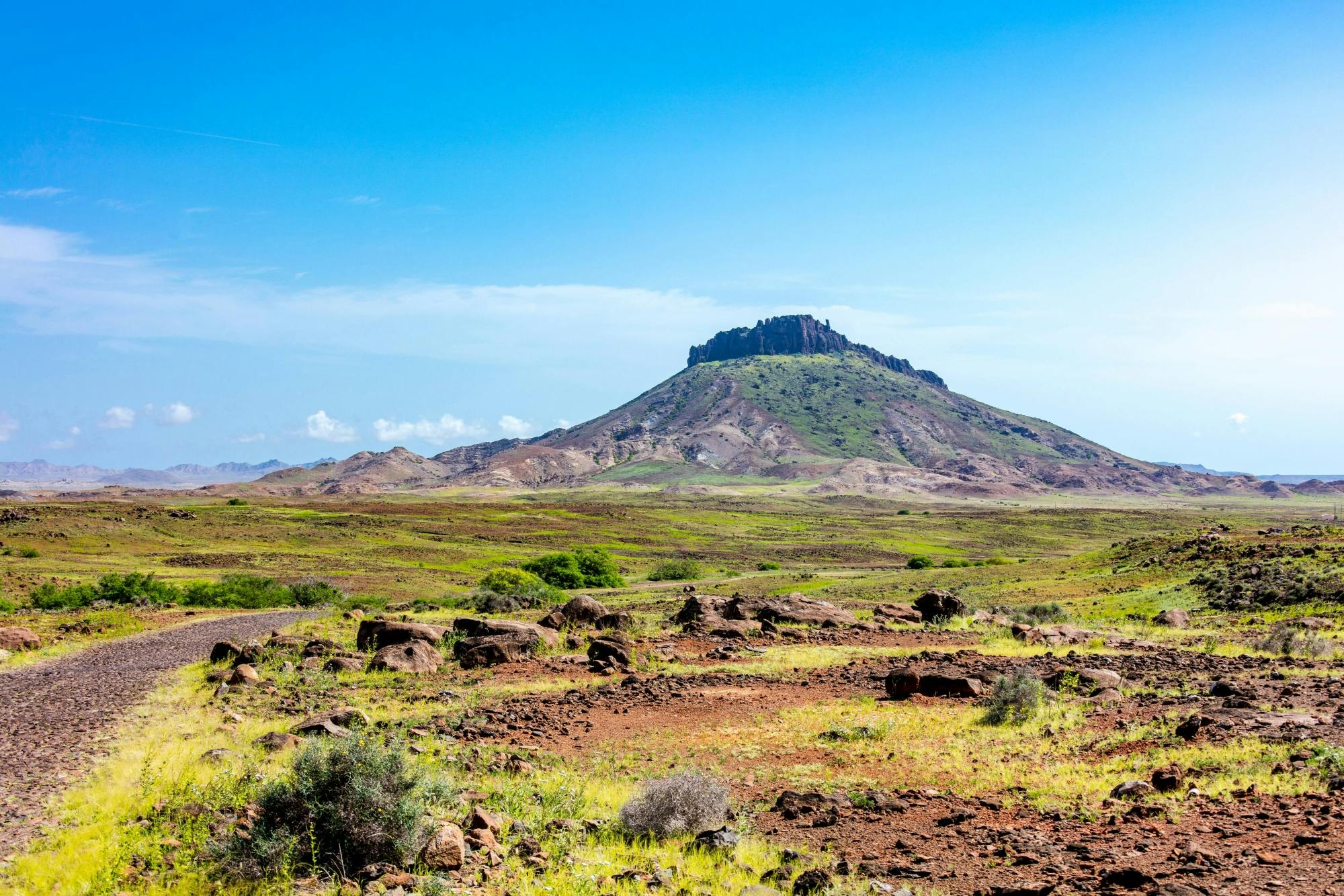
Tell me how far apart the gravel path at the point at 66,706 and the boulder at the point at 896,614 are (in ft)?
79.5

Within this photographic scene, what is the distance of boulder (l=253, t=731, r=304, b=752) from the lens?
13.2 meters

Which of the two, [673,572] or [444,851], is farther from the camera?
[673,572]

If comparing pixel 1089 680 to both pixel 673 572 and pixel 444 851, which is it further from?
pixel 673 572

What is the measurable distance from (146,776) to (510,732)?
6.32 meters

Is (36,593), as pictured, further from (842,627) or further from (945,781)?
(945,781)

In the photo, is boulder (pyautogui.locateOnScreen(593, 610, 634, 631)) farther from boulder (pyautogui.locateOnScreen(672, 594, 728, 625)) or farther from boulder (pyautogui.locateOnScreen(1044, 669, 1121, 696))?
boulder (pyautogui.locateOnScreen(1044, 669, 1121, 696))

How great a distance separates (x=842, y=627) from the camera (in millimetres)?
31734

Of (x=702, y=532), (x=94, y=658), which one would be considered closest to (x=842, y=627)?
(x=94, y=658)

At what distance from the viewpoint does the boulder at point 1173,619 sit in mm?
31734

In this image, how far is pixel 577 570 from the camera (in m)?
57.6

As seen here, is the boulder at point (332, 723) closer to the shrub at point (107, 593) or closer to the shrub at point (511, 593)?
the shrub at point (511, 593)

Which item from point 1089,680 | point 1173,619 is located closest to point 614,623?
point 1089,680

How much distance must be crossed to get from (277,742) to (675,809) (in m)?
7.22

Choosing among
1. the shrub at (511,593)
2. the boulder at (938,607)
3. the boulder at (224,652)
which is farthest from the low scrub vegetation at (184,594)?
the boulder at (938,607)
